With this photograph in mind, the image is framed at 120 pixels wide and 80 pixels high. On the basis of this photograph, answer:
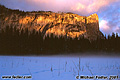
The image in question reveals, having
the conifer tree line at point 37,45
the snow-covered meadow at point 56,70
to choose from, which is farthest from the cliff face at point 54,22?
the snow-covered meadow at point 56,70

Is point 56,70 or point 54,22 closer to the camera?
point 56,70

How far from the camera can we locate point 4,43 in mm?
21609

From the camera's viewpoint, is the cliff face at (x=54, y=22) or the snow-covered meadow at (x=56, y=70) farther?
the cliff face at (x=54, y=22)

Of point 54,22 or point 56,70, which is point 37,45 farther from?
point 56,70

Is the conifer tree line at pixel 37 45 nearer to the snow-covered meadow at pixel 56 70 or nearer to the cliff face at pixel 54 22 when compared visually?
the cliff face at pixel 54 22

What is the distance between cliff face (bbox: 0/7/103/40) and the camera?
46.5 metres

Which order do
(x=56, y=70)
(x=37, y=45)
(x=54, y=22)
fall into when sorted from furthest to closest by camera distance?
(x=54, y=22) → (x=37, y=45) → (x=56, y=70)

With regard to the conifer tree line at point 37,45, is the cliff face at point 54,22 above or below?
above

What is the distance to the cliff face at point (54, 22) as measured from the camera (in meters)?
46.5

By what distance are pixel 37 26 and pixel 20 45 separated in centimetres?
2323

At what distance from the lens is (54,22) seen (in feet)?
164

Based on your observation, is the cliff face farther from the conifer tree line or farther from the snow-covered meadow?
the snow-covered meadow

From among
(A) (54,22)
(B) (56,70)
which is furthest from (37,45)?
(B) (56,70)

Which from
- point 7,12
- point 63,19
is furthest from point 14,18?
point 63,19
